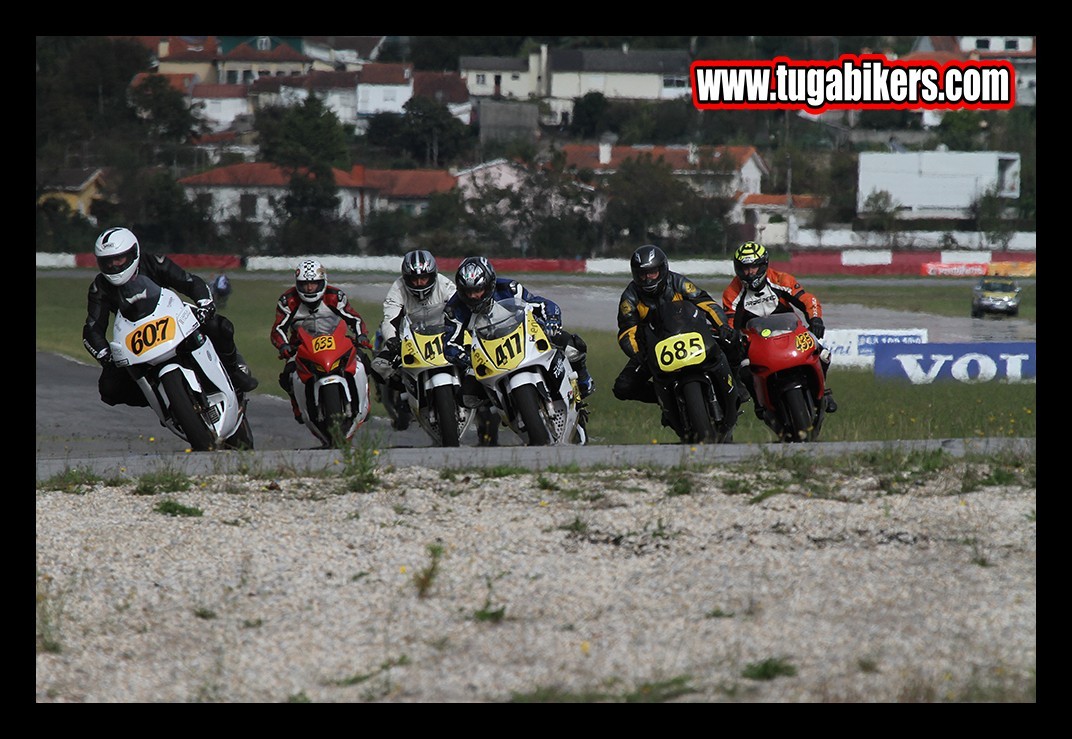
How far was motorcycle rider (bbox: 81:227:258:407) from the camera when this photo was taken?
38.4 feet

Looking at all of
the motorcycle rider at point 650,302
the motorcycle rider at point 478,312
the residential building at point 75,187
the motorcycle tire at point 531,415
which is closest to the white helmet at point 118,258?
the motorcycle rider at point 478,312

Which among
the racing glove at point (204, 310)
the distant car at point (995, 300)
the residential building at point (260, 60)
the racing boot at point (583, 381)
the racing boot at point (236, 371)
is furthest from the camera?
the residential building at point (260, 60)

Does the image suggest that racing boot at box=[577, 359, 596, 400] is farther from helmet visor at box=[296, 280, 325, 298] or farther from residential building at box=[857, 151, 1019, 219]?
residential building at box=[857, 151, 1019, 219]

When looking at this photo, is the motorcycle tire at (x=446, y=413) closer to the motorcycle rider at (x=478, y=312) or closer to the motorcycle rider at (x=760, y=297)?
the motorcycle rider at (x=478, y=312)

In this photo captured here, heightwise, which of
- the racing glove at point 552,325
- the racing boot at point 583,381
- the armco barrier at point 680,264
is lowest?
the racing boot at point 583,381

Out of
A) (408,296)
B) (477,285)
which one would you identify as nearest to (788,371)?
(477,285)

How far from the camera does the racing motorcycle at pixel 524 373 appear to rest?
1128 centimetres

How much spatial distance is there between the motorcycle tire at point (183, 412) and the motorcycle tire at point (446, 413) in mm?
1862

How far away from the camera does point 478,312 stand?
38.3ft

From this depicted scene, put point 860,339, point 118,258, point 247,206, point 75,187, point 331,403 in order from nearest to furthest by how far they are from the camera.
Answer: point 118,258 → point 331,403 → point 860,339 → point 247,206 → point 75,187

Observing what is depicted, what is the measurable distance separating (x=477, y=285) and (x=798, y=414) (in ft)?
9.15

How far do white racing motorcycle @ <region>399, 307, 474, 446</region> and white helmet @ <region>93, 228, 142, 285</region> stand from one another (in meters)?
2.24

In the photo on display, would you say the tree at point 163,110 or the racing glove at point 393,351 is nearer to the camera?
the racing glove at point 393,351

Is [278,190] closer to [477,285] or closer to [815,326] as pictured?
[477,285]
